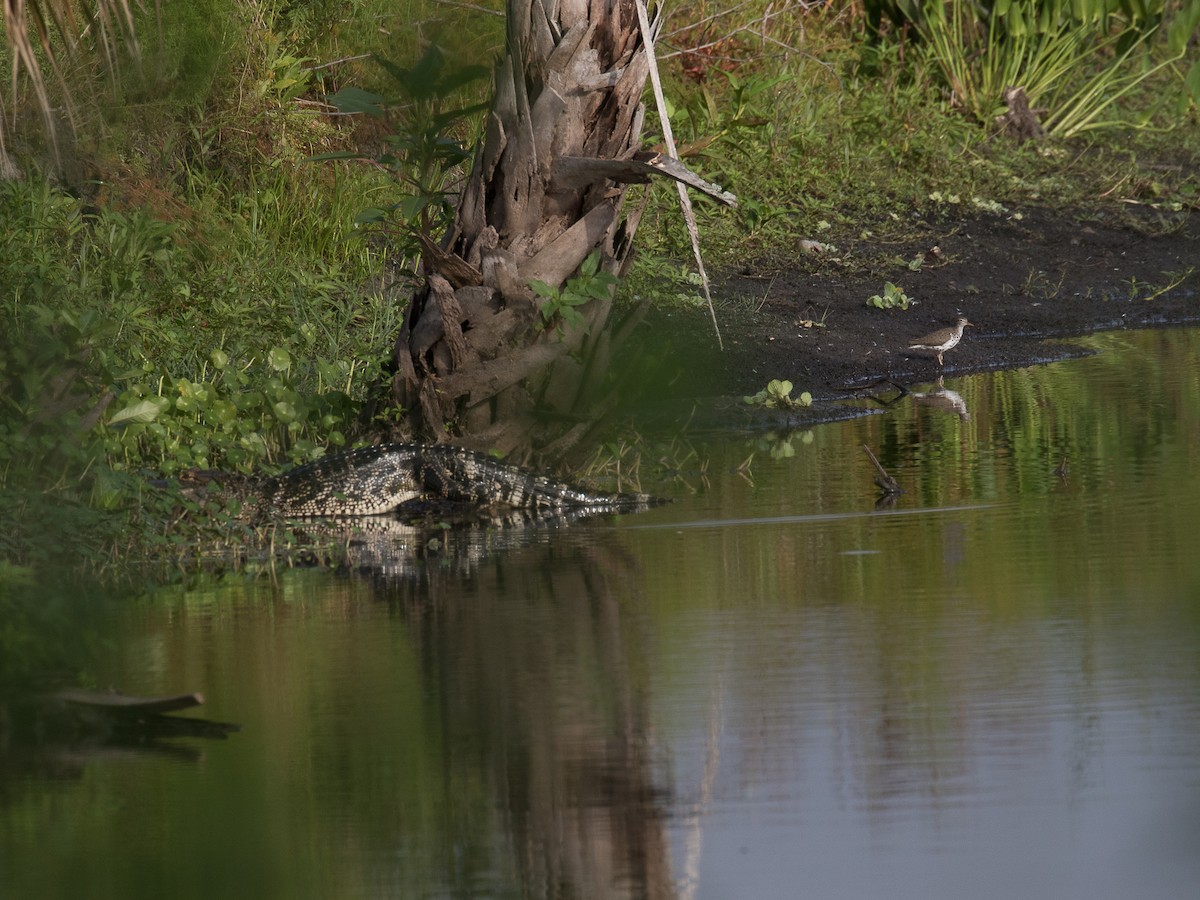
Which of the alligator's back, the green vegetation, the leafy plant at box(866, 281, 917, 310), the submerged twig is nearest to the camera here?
the submerged twig

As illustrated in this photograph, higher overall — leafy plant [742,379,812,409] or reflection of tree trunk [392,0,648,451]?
reflection of tree trunk [392,0,648,451]

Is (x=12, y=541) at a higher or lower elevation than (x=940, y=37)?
lower

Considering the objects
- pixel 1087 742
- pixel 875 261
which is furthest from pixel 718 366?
pixel 1087 742

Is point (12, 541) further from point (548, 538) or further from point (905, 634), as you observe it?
point (905, 634)

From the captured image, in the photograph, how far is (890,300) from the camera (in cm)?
1070

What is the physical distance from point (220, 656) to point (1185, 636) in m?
2.20

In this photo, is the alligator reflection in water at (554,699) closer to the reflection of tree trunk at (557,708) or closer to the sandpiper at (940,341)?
the reflection of tree trunk at (557,708)

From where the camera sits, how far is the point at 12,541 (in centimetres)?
567

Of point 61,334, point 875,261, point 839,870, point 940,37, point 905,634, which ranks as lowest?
point 839,870

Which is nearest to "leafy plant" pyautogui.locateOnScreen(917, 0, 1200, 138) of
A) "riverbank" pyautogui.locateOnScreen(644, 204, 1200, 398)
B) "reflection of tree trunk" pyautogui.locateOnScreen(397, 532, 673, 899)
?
"riverbank" pyautogui.locateOnScreen(644, 204, 1200, 398)

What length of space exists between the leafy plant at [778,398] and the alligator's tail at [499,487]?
76.3 inches

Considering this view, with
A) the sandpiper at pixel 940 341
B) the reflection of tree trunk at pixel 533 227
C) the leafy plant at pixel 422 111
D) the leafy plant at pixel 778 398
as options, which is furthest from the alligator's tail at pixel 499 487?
→ the sandpiper at pixel 940 341

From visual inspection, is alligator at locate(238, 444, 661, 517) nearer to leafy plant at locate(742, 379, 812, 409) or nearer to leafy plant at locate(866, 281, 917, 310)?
leafy plant at locate(742, 379, 812, 409)

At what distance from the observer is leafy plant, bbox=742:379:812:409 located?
28.3ft
